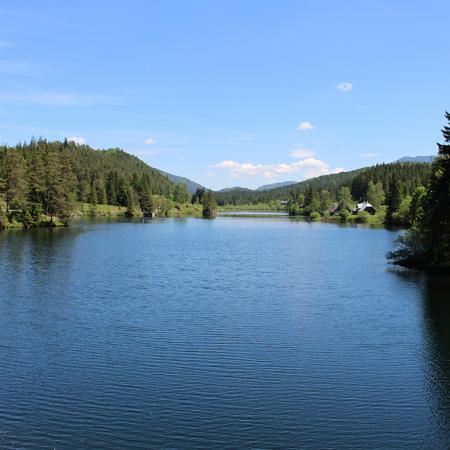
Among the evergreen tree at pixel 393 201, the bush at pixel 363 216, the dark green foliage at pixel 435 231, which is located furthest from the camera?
the bush at pixel 363 216

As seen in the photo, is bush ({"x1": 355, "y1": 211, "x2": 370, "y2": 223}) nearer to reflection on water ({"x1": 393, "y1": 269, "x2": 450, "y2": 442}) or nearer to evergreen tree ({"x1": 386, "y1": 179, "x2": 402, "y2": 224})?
evergreen tree ({"x1": 386, "y1": 179, "x2": 402, "y2": 224})

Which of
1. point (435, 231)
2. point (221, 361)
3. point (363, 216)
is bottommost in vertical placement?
point (221, 361)

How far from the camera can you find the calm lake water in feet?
59.6

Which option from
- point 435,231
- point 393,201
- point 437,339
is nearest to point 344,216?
point 393,201

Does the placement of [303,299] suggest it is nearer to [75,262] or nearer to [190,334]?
[190,334]

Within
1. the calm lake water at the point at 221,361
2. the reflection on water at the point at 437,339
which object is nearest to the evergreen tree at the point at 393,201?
the reflection on water at the point at 437,339

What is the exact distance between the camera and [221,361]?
25.6 m

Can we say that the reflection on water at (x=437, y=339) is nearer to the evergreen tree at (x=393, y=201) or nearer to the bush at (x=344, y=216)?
the evergreen tree at (x=393, y=201)

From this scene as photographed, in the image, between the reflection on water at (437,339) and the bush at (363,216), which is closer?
the reflection on water at (437,339)

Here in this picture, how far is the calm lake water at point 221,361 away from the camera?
18.2 meters

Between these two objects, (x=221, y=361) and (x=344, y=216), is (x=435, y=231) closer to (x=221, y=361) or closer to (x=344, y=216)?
(x=221, y=361)

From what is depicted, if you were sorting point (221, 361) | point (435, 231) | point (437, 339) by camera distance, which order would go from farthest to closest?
point (435, 231)
point (437, 339)
point (221, 361)

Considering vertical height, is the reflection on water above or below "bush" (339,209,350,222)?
below

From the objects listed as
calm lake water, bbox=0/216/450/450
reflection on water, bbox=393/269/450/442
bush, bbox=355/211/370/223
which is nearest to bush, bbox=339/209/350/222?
bush, bbox=355/211/370/223
